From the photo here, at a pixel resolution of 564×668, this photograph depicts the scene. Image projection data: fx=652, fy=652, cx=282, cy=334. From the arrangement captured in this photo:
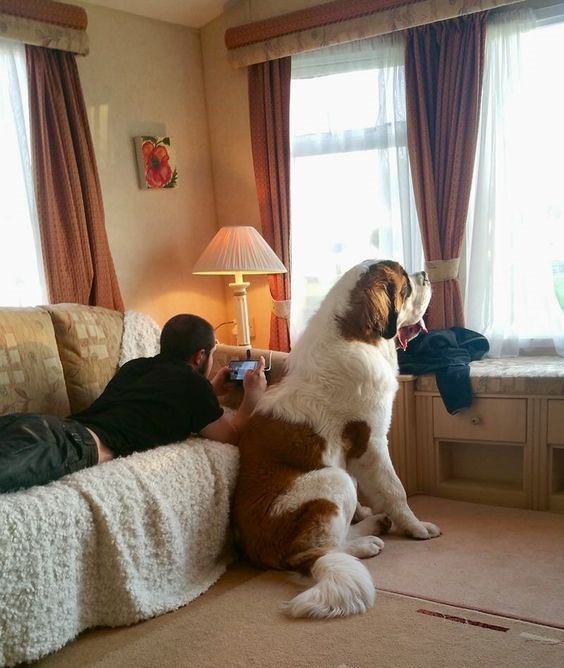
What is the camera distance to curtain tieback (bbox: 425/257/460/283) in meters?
3.25

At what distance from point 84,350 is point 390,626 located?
1608mm

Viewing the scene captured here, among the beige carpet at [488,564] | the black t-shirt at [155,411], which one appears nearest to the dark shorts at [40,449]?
the black t-shirt at [155,411]

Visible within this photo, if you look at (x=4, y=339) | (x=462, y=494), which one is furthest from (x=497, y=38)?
(x=4, y=339)

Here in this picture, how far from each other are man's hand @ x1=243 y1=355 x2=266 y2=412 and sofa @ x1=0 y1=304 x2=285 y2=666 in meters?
0.22

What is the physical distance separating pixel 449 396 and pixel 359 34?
1.87 m

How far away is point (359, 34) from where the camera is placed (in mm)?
3293

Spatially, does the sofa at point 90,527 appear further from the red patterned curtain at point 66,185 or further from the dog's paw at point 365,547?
the red patterned curtain at point 66,185

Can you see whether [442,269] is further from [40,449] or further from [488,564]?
[40,449]

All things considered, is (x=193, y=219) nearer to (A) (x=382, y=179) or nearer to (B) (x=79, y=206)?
(B) (x=79, y=206)

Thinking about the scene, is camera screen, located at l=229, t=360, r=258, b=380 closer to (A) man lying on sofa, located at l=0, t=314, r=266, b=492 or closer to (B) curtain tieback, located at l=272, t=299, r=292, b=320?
(A) man lying on sofa, located at l=0, t=314, r=266, b=492

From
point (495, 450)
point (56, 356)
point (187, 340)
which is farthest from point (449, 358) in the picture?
point (56, 356)

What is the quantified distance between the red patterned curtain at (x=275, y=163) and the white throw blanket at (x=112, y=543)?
1625 mm

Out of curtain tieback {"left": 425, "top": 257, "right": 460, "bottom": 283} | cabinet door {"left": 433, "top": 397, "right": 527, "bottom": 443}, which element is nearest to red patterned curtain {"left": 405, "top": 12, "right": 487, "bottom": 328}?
curtain tieback {"left": 425, "top": 257, "right": 460, "bottom": 283}

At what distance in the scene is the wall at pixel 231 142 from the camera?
3.86 meters
